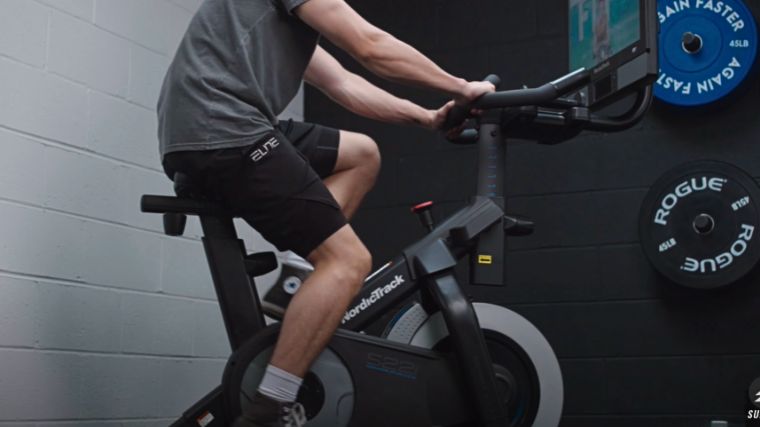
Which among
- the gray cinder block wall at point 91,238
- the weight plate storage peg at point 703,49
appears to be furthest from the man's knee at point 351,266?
the weight plate storage peg at point 703,49

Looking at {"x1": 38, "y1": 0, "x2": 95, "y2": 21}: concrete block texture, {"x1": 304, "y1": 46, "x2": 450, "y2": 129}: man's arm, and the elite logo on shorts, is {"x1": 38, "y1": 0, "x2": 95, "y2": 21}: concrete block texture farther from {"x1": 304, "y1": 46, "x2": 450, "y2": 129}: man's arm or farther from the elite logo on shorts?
the elite logo on shorts

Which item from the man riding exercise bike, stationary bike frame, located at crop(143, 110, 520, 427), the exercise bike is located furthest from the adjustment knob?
the man riding exercise bike

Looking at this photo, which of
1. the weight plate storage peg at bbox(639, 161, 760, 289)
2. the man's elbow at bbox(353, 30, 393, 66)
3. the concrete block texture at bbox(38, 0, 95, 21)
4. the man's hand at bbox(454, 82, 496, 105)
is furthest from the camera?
the weight plate storage peg at bbox(639, 161, 760, 289)

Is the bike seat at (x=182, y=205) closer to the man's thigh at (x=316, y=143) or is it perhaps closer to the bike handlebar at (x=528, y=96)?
the man's thigh at (x=316, y=143)

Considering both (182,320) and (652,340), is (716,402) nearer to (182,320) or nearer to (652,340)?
(652,340)

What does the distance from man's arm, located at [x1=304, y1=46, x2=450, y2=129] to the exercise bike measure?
7.8 inches

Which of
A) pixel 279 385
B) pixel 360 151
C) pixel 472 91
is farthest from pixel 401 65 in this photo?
pixel 279 385

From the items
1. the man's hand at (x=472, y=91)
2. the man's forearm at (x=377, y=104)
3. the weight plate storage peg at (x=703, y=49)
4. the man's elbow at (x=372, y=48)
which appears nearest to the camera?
the man's elbow at (x=372, y=48)

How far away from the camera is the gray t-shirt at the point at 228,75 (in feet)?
7.20

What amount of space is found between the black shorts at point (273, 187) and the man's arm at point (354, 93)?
504mm

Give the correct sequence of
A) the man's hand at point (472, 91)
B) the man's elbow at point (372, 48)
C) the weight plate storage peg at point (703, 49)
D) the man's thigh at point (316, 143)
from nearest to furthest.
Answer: the man's elbow at point (372, 48)
the man's hand at point (472, 91)
the man's thigh at point (316, 143)
the weight plate storage peg at point (703, 49)

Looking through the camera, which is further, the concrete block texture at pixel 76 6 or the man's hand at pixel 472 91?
the concrete block texture at pixel 76 6

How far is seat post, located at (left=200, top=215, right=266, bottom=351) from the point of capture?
91.5 inches

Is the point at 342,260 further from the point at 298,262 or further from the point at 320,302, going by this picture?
the point at 298,262
